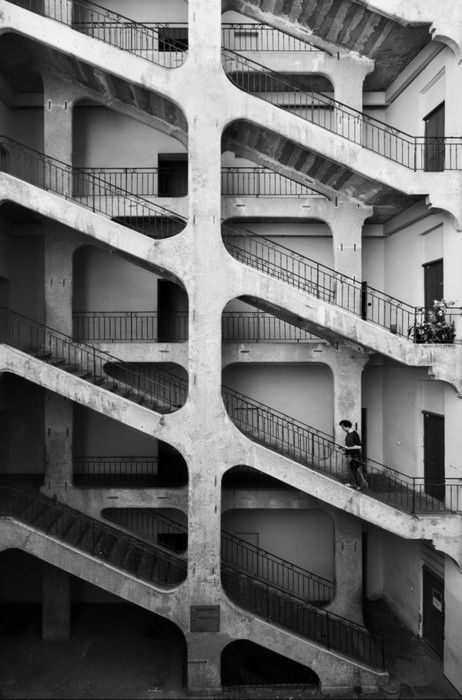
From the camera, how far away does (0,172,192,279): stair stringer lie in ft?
42.2

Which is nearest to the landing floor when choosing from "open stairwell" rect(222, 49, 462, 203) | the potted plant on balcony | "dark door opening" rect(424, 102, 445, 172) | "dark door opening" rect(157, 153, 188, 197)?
the potted plant on balcony

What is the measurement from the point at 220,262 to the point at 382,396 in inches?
302

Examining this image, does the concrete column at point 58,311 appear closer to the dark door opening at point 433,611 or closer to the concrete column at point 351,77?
the concrete column at point 351,77

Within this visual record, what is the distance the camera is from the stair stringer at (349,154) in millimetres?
13086

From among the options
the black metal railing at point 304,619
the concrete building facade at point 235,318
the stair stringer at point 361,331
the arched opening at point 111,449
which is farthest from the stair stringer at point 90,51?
the black metal railing at point 304,619

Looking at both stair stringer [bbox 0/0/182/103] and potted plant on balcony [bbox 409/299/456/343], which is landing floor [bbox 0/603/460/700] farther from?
stair stringer [bbox 0/0/182/103]

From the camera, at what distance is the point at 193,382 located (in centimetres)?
1316

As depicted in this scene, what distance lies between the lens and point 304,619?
557 inches

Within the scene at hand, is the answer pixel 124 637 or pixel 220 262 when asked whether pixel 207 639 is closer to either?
pixel 124 637

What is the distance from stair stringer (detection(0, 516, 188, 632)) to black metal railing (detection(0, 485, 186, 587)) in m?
0.22

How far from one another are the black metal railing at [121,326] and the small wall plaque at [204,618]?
25.3 ft

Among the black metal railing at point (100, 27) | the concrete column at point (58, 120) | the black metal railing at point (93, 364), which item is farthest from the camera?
the concrete column at point (58, 120)

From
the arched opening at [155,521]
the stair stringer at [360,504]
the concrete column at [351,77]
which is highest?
the concrete column at [351,77]

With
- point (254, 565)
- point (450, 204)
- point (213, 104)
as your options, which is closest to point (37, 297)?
point (213, 104)
